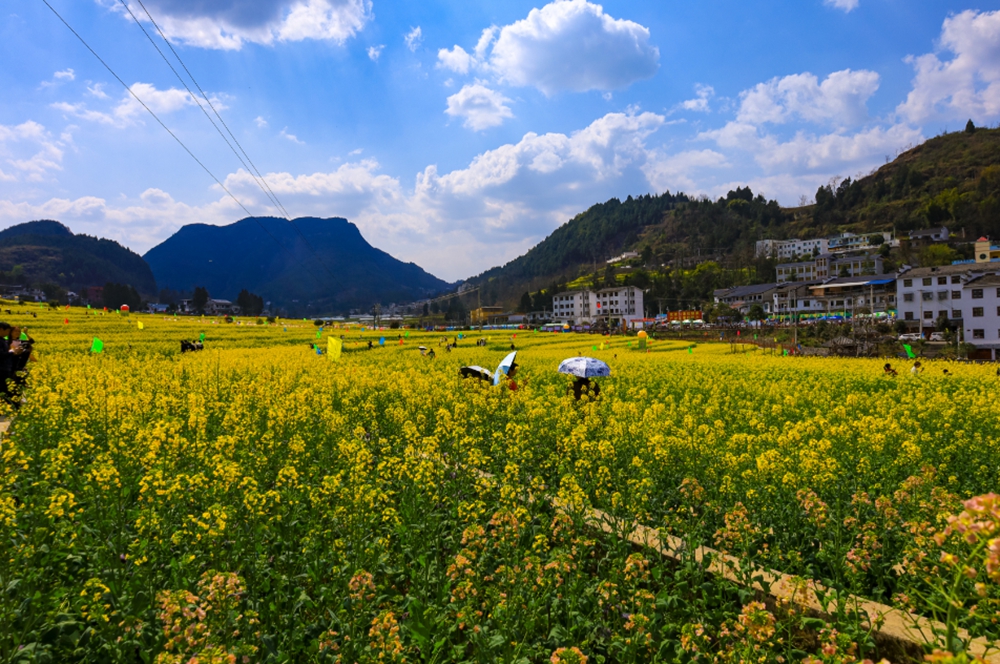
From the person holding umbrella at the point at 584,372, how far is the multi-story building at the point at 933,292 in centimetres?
6461

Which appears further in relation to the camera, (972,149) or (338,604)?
(972,149)

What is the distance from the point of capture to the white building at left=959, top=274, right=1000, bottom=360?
52156mm

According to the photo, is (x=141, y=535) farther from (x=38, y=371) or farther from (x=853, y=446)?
(x=38, y=371)

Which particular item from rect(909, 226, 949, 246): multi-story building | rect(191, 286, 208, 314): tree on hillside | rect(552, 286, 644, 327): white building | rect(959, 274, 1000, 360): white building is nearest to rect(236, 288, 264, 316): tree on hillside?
rect(191, 286, 208, 314): tree on hillside

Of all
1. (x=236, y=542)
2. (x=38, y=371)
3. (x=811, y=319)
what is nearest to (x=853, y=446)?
(x=236, y=542)

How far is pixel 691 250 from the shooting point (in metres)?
155

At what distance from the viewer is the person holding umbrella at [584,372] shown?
1308cm

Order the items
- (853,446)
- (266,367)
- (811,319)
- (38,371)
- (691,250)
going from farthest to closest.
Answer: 1. (691,250)
2. (811,319)
3. (266,367)
4. (38,371)
5. (853,446)

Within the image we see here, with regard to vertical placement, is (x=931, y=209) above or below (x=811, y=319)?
above

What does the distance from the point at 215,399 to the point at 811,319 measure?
285 feet

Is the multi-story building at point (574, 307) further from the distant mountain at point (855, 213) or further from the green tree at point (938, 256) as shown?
the green tree at point (938, 256)

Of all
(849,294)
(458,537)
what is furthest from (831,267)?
(458,537)

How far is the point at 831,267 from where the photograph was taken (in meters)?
107

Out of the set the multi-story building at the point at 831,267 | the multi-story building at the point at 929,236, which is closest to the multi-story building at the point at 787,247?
the multi-story building at the point at 929,236
